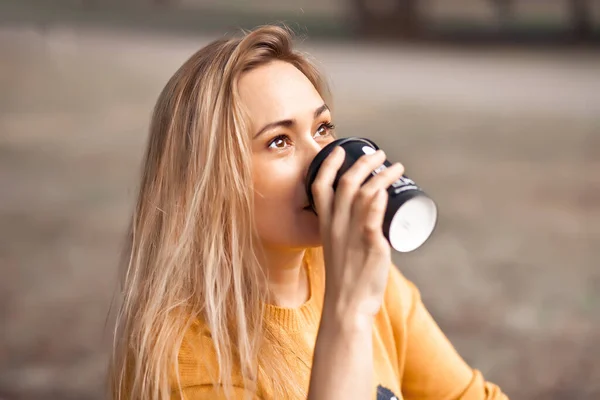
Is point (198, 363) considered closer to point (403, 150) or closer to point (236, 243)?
point (236, 243)

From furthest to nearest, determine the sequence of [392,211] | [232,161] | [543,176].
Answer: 1. [543,176]
2. [232,161]
3. [392,211]

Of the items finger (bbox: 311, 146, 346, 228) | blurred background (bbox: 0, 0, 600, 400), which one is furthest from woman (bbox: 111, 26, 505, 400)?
blurred background (bbox: 0, 0, 600, 400)

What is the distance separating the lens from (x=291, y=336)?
0.86 metres

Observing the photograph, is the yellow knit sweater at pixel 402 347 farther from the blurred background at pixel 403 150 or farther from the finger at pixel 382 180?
the blurred background at pixel 403 150

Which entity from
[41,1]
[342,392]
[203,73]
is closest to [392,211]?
[342,392]

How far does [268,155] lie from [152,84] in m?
A: 1.08

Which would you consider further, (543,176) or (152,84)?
(543,176)

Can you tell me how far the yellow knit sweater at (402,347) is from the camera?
864mm

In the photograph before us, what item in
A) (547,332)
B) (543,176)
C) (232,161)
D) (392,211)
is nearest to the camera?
(392,211)

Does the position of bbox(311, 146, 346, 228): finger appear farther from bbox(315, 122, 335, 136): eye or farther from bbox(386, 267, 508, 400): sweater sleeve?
bbox(386, 267, 508, 400): sweater sleeve

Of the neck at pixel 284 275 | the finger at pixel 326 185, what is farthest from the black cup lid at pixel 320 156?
the neck at pixel 284 275

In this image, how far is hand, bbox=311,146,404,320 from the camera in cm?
67

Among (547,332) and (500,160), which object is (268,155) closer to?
(547,332)

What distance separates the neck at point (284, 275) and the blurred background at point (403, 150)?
91cm
